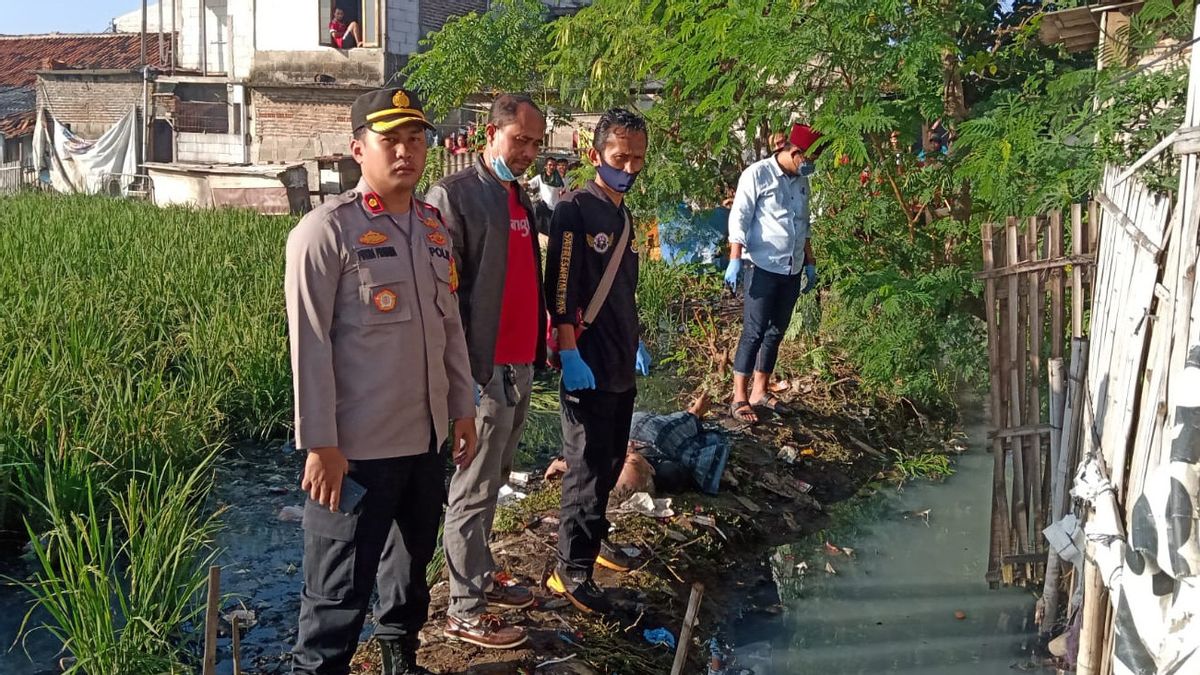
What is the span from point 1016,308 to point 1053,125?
29.7 inches

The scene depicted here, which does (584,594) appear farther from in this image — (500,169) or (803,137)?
(803,137)

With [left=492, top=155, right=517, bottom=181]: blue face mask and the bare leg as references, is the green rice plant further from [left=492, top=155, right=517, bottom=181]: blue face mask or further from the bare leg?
the bare leg

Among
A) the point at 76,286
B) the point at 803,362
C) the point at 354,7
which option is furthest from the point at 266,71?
the point at 803,362

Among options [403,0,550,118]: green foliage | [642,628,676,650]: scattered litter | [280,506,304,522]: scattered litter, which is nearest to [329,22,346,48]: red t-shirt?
[403,0,550,118]: green foliage

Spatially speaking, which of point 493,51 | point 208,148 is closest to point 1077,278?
point 493,51

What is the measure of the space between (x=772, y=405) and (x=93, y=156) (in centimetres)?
2135

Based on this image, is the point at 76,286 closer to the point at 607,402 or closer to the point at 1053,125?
the point at 607,402

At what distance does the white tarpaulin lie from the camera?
917 inches

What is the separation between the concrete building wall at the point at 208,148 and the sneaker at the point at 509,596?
1939 centimetres

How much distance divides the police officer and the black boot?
10.6 inches

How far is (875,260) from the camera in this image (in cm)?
664

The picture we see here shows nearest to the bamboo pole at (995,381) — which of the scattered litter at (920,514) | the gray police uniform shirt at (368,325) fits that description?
the scattered litter at (920,514)

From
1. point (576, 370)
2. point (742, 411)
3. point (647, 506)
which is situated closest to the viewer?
point (576, 370)

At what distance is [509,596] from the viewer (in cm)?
380
